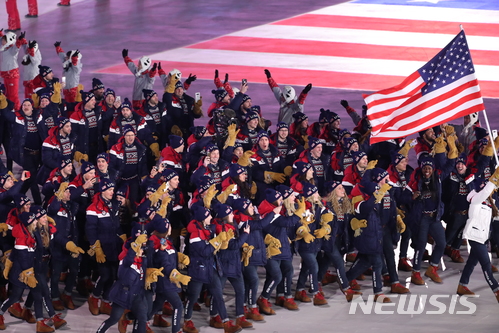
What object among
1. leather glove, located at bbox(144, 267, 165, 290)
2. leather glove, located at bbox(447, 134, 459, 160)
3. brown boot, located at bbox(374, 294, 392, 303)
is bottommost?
brown boot, located at bbox(374, 294, 392, 303)

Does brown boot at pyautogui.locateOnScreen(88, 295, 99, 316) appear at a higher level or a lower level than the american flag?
lower

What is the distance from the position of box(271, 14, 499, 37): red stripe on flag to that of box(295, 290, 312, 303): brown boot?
17191mm

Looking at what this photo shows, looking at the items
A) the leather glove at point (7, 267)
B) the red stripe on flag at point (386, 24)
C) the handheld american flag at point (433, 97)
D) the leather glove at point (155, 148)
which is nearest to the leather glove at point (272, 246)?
the handheld american flag at point (433, 97)

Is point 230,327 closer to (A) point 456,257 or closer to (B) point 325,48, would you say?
(A) point 456,257

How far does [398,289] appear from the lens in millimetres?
14172

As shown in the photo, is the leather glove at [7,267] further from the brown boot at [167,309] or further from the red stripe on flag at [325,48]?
the red stripe on flag at [325,48]

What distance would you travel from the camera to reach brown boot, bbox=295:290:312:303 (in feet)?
45.4

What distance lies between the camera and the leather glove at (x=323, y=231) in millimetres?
13383

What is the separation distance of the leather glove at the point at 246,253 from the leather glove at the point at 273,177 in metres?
2.73

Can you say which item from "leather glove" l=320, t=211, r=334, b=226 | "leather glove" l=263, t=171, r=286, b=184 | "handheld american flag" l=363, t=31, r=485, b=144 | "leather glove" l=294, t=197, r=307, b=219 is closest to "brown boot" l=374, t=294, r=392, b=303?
"leather glove" l=320, t=211, r=334, b=226

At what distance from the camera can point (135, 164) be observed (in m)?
15.4

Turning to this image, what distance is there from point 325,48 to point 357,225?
615 inches

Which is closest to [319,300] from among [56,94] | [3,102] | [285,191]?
[285,191]

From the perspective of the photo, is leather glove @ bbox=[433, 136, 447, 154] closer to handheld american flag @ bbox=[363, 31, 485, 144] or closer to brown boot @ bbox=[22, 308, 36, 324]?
→ handheld american flag @ bbox=[363, 31, 485, 144]
